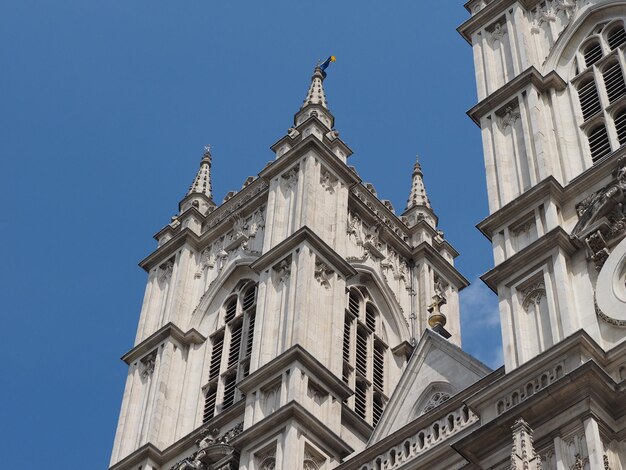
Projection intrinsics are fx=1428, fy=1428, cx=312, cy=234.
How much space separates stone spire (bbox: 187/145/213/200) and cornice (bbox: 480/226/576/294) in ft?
55.7

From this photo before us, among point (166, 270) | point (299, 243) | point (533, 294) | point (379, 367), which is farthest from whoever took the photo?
point (166, 270)

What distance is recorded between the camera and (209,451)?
3031cm

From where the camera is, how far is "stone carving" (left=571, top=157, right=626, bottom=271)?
25.1 m

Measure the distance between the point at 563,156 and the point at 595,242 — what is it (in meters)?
3.62

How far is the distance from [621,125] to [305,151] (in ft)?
35.2

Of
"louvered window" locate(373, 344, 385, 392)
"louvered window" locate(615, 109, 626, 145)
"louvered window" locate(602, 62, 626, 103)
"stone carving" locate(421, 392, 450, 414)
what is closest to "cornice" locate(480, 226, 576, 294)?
"louvered window" locate(615, 109, 626, 145)

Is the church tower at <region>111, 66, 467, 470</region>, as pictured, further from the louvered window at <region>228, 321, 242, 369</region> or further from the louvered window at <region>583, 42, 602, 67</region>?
the louvered window at <region>583, 42, 602, 67</region>

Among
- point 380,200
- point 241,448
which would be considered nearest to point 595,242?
point 241,448

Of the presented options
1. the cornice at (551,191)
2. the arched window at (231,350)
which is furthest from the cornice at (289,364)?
the cornice at (551,191)

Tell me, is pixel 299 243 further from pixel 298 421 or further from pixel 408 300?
pixel 298 421

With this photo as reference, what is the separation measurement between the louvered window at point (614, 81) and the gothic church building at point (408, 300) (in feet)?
0.13

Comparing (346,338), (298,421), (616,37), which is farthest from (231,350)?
(616,37)

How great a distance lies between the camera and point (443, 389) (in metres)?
29.6

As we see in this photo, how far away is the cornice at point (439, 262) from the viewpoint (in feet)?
130
